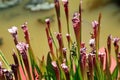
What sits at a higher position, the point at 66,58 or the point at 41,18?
the point at 41,18

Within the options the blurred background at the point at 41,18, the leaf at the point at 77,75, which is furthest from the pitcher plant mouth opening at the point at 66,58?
the blurred background at the point at 41,18

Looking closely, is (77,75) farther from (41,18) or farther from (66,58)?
(41,18)

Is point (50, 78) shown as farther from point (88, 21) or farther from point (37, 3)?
point (37, 3)

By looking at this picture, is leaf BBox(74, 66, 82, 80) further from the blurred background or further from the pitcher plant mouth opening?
the blurred background

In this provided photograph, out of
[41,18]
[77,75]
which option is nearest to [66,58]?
[77,75]

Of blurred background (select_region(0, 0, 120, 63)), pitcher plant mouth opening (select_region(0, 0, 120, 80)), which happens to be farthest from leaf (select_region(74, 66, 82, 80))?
blurred background (select_region(0, 0, 120, 63))

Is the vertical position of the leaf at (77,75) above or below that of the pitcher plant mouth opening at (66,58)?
below

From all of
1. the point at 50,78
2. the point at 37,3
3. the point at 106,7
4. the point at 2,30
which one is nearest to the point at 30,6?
the point at 37,3

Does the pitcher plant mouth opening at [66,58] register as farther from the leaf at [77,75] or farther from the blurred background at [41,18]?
the blurred background at [41,18]

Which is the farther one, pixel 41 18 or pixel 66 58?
pixel 41 18
